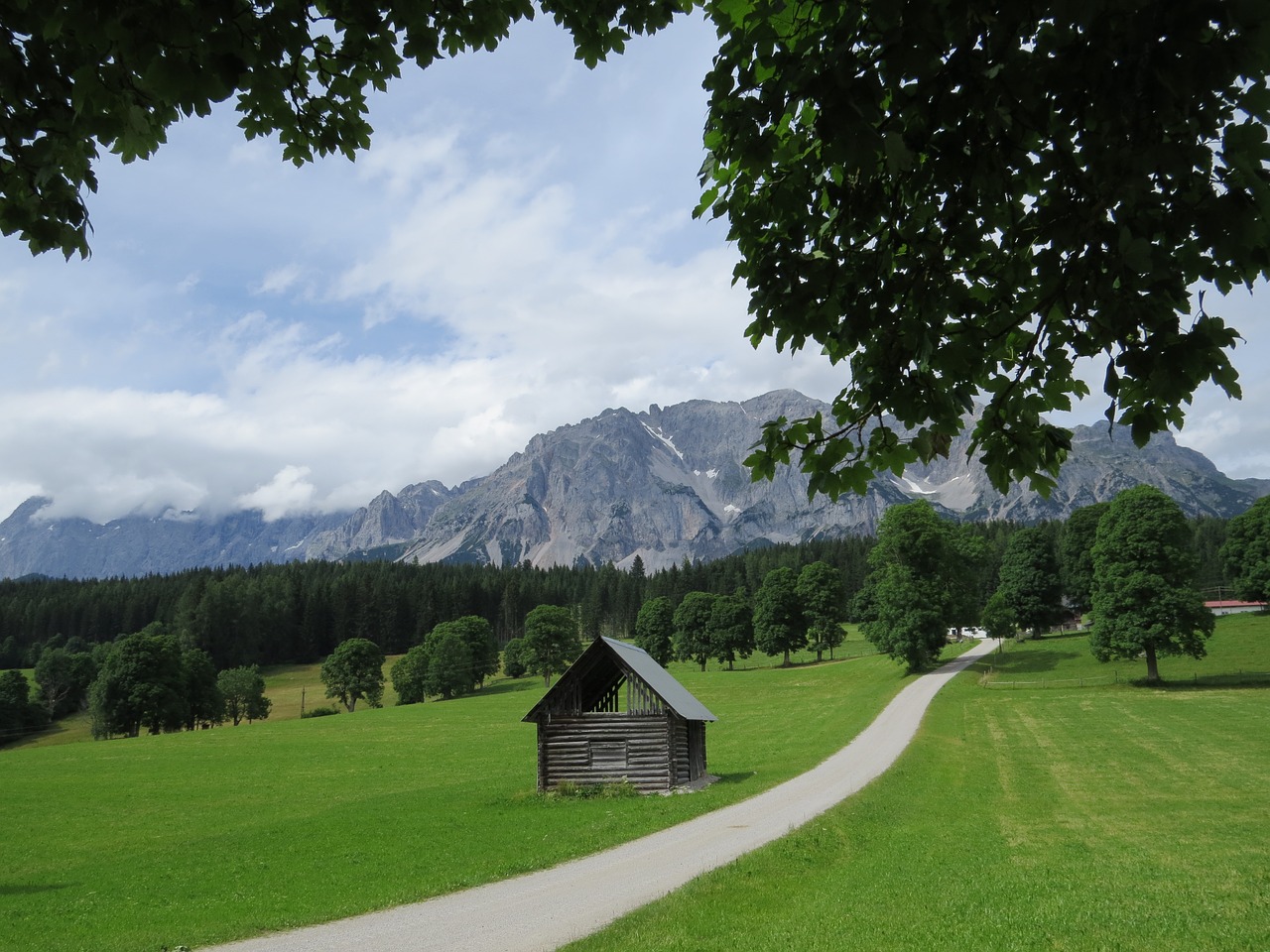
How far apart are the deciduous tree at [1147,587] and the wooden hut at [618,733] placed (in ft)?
127

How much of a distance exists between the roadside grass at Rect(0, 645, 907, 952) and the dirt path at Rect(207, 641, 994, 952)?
2.58 feet

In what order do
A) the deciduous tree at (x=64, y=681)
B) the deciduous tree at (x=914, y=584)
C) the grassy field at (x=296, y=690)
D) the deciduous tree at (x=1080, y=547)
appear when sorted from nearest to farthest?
the deciduous tree at (x=914, y=584)
the deciduous tree at (x=1080, y=547)
the grassy field at (x=296, y=690)
the deciduous tree at (x=64, y=681)

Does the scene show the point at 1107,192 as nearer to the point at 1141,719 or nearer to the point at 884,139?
the point at 884,139

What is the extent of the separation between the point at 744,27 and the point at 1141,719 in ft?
169

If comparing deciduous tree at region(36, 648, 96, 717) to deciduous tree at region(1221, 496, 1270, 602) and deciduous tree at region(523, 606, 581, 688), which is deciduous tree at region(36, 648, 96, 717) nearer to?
deciduous tree at region(523, 606, 581, 688)

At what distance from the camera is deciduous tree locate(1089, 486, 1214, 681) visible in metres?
55.2

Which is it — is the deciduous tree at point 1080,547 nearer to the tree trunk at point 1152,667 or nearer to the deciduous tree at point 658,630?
the tree trunk at point 1152,667

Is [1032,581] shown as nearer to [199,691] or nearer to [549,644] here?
[549,644]

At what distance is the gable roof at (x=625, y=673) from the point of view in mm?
32062

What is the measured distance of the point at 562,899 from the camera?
15406 mm

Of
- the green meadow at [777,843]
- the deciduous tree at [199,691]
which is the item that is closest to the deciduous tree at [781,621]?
the green meadow at [777,843]

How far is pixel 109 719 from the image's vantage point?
85.2 m

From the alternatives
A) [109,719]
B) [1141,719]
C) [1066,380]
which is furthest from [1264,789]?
[109,719]

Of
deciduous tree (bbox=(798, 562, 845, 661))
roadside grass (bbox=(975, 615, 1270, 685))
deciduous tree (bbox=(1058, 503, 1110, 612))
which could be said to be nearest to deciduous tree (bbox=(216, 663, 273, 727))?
deciduous tree (bbox=(798, 562, 845, 661))
